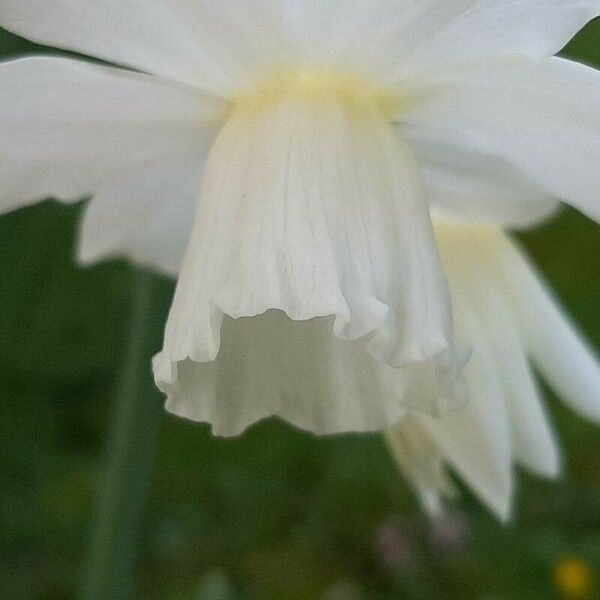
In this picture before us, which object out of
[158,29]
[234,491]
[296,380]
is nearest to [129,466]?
[296,380]

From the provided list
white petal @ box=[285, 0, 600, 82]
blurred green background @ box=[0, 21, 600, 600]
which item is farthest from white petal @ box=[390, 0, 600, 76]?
blurred green background @ box=[0, 21, 600, 600]

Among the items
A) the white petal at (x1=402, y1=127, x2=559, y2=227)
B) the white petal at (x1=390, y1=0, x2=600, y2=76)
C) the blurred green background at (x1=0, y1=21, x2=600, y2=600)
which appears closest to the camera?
the white petal at (x1=390, y1=0, x2=600, y2=76)

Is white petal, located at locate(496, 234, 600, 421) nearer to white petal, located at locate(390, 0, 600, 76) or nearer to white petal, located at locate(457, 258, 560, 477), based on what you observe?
white petal, located at locate(457, 258, 560, 477)

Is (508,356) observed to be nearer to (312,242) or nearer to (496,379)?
(496,379)

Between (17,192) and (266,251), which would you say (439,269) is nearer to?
(266,251)

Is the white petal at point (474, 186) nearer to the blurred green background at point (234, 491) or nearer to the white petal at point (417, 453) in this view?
the white petal at point (417, 453)

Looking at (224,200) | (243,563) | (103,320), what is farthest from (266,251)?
(243,563)

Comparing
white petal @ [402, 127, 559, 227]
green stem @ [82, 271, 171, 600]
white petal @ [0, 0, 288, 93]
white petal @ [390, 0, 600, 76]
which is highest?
white petal @ [402, 127, 559, 227]
